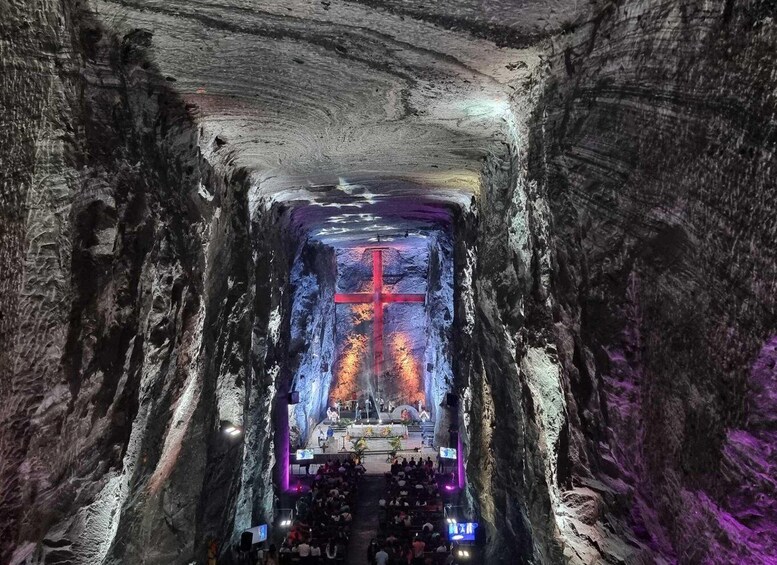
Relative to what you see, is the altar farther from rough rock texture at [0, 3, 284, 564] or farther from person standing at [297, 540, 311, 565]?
rough rock texture at [0, 3, 284, 564]

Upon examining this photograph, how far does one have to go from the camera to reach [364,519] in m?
12.4

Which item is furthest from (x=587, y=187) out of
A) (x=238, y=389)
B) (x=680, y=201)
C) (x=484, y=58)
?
(x=238, y=389)

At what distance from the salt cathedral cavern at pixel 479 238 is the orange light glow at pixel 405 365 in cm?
1300

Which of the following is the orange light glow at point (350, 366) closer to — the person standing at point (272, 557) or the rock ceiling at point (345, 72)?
the person standing at point (272, 557)

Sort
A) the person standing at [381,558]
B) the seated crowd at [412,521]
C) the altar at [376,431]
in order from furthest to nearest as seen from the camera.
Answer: the altar at [376,431]
the seated crowd at [412,521]
the person standing at [381,558]

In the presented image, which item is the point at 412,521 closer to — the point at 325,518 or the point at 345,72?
the point at 325,518

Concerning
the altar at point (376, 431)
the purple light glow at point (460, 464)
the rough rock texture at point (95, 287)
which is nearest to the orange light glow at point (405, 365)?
the altar at point (376, 431)

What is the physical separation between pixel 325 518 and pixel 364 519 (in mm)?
1594

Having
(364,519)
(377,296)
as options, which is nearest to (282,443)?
(364,519)

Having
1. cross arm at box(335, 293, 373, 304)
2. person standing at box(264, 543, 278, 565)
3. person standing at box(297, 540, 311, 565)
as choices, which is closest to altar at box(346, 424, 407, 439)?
cross arm at box(335, 293, 373, 304)

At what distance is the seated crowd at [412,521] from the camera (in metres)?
9.39

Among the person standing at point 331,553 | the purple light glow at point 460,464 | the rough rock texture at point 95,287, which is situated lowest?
the purple light glow at point 460,464

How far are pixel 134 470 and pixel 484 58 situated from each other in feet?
15.6

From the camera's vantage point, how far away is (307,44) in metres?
3.91
